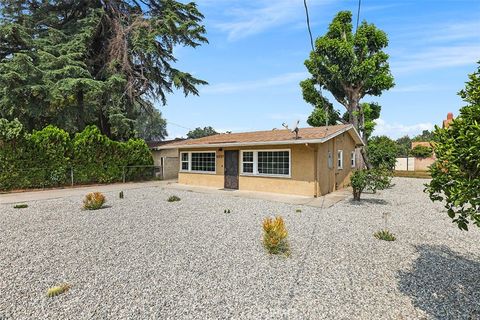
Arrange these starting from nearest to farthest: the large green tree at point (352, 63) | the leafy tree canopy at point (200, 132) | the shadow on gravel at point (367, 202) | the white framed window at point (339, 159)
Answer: the shadow on gravel at point (367, 202), the white framed window at point (339, 159), the large green tree at point (352, 63), the leafy tree canopy at point (200, 132)

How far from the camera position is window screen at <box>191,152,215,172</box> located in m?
15.4

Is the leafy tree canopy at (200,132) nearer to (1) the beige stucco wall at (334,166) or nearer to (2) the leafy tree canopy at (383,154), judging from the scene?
(2) the leafy tree canopy at (383,154)

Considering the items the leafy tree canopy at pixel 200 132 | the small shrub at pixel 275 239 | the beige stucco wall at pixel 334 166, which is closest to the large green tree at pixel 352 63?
the beige stucco wall at pixel 334 166

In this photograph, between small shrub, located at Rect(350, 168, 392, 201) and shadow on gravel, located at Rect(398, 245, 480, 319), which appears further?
small shrub, located at Rect(350, 168, 392, 201)

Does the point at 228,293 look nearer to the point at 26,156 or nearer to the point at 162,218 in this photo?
the point at 162,218

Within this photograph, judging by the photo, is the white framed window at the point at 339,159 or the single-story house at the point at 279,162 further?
the white framed window at the point at 339,159

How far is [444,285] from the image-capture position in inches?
152

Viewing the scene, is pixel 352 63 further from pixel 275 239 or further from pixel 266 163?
pixel 275 239

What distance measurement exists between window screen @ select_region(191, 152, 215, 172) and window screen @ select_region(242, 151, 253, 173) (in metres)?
2.30

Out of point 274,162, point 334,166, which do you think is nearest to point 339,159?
point 334,166

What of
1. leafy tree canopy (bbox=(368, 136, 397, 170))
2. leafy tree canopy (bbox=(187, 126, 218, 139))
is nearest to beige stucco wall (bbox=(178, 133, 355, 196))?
leafy tree canopy (bbox=(368, 136, 397, 170))

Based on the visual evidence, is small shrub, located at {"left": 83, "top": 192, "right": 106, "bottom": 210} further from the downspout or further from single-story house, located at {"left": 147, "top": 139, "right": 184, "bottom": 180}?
single-story house, located at {"left": 147, "top": 139, "right": 184, "bottom": 180}

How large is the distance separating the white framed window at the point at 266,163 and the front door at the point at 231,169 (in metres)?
0.48

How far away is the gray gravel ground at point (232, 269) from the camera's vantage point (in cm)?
331
